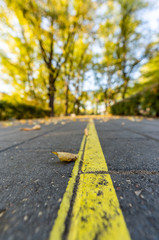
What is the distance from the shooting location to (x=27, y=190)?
1.88ft

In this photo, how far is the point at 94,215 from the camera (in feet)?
1.38

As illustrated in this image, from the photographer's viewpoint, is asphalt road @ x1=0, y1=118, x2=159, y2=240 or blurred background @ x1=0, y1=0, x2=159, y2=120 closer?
asphalt road @ x1=0, y1=118, x2=159, y2=240

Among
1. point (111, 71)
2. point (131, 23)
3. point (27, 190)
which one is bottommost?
point (27, 190)

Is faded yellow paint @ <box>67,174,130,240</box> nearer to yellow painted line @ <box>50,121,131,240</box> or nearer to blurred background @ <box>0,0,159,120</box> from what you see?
yellow painted line @ <box>50,121,131,240</box>

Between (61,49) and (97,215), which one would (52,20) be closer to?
(61,49)

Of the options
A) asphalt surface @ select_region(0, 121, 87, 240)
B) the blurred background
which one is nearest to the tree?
the blurred background

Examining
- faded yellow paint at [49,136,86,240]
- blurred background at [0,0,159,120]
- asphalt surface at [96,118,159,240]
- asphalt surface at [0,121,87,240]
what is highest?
blurred background at [0,0,159,120]

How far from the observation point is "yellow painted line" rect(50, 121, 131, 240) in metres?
0.35

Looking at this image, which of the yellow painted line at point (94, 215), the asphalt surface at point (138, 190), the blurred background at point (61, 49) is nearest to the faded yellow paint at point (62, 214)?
the yellow painted line at point (94, 215)

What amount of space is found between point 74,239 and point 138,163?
2.21 feet

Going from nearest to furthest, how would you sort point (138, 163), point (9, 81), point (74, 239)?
1. point (74, 239)
2. point (138, 163)
3. point (9, 81)

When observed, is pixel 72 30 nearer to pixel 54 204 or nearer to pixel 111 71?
pixel 111 71

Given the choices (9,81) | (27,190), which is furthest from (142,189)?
(9,81)

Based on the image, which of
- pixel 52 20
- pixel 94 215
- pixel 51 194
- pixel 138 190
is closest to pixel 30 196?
pixel 51 194
